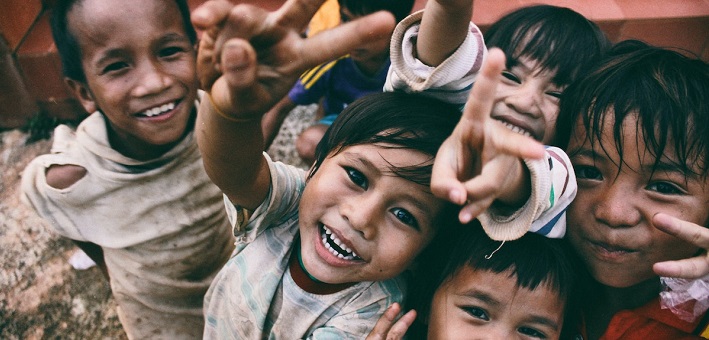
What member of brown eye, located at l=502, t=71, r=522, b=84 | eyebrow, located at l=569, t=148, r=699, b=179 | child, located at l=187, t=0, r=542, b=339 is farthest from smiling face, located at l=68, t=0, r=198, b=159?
eyebrow, located at l=569, t=148, r=699, b=179

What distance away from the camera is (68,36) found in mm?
1500

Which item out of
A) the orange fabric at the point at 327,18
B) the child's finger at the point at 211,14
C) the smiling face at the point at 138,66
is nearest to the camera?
the child's finger at the point at 211,14

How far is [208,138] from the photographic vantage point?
1053 millimetres

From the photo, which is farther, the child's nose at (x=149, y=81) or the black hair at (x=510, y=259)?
the child's nose at (x=149, y=81)

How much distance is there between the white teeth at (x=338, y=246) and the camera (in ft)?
4.03

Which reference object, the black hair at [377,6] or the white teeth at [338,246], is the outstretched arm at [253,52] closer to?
the white teeth at [338,246]

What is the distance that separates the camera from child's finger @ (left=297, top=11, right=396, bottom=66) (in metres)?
0.86

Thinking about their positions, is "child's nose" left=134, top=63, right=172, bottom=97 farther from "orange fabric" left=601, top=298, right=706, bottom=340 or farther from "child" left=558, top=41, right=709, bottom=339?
"orange fabric" left=601, top=298, right=706, bottom=340

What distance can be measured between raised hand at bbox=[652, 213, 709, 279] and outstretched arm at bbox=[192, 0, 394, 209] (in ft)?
2.46

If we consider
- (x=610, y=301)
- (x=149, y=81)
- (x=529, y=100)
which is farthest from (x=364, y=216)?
(x=610, y=301)

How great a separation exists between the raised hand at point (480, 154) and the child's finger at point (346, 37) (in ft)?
0.58

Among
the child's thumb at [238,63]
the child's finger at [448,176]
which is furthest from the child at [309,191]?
the child's finger at [448,176]

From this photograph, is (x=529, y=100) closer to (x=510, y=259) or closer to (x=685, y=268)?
(x=510, y=259)

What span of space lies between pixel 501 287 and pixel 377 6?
1.23 m
